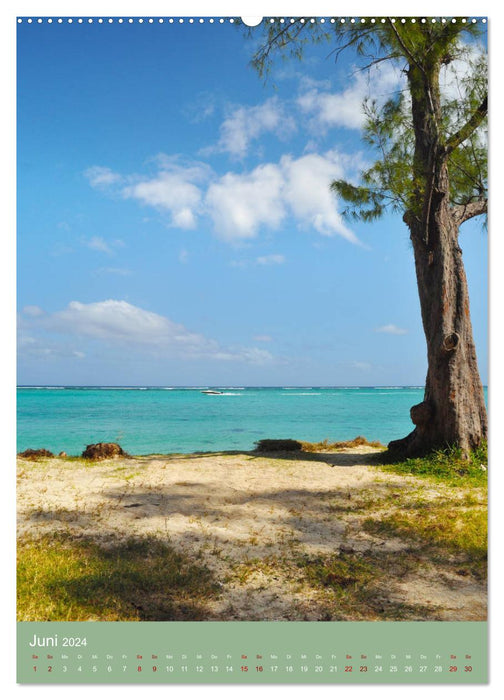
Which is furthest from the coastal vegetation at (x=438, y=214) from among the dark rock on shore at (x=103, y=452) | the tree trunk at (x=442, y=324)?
the dark rock on shore at (x=103, y=452)

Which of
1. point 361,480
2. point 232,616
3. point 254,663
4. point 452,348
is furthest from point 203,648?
point 452,348

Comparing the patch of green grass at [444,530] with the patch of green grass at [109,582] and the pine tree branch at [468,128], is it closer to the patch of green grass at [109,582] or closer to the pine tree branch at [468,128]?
the patch of green grass at [109,582]

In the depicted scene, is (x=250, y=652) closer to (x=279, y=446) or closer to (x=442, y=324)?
(x=442, y=324)

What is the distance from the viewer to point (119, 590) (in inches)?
113

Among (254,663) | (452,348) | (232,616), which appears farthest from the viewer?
(452,348)

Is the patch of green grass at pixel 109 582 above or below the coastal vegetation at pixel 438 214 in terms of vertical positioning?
below

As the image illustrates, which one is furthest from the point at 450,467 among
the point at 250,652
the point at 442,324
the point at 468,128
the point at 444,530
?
the point at 250,652

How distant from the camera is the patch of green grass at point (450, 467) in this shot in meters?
5.40

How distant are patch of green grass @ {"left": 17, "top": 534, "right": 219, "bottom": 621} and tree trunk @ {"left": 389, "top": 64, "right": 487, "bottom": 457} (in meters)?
4.00

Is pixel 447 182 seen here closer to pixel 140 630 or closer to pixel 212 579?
pixel 212 579

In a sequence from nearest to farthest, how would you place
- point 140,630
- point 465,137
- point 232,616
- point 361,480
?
point 140,630 → point 232,616 → point 465,137 → point 361,480

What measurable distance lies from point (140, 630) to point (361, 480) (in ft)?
12.4

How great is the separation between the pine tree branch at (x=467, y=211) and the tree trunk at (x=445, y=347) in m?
0.08

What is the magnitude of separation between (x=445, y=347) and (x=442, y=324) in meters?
0.31
